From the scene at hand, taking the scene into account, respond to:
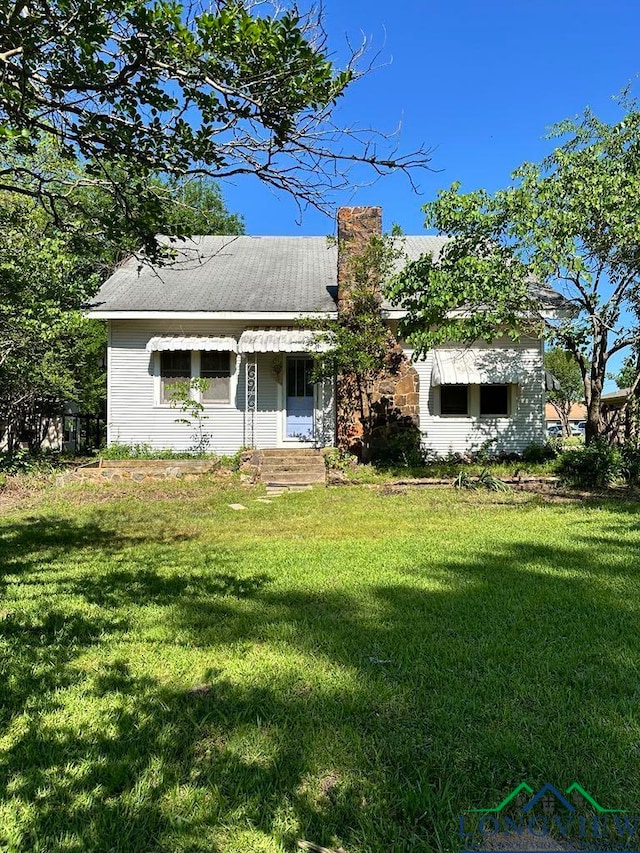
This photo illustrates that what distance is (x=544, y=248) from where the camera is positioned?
8.98 m

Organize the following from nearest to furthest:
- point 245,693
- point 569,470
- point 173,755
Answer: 1. point 173,755
2. point 245,693
3. point 569,470

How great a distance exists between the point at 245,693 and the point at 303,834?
3.19 feet

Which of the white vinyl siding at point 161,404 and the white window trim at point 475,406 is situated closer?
the white vinyl siding at point 161,404

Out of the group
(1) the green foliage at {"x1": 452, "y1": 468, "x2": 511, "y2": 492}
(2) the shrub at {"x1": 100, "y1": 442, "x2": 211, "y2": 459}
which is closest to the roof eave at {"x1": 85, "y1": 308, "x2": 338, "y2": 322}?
(2) the shrub at {"x1": 100, "y1": 442, "x2": 211, "y2": 459}

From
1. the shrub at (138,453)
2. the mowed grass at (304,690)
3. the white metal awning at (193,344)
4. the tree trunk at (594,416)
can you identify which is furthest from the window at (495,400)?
the mowed grass at (304,690)

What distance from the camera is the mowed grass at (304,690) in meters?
2.01

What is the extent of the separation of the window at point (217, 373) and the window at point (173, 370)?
381mm

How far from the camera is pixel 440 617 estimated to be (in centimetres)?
389

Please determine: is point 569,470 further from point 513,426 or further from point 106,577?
point 106,577

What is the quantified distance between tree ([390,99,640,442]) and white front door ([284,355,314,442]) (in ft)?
11.8

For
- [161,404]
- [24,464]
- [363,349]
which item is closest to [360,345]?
[363,349]

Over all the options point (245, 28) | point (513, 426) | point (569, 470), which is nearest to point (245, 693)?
point (245, 28)

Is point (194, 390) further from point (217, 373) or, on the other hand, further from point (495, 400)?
point (495, 400)

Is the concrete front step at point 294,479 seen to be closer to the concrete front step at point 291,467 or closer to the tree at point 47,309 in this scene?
the concrete front step at point 291,467
